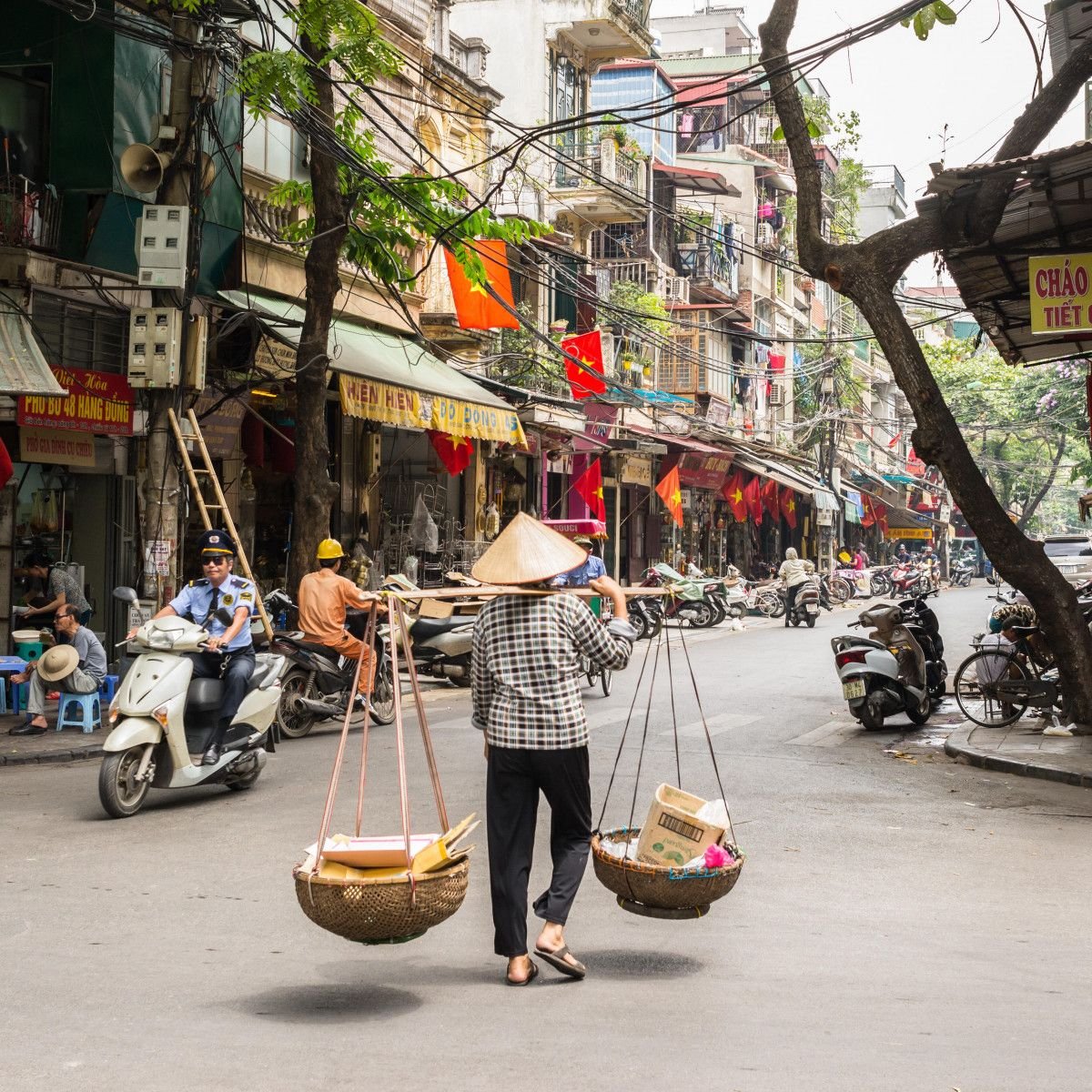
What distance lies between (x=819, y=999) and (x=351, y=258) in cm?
1180

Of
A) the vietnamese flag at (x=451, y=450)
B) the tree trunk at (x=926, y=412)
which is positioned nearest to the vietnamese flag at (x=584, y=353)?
the vietnamese flag at (x=451, y=450)

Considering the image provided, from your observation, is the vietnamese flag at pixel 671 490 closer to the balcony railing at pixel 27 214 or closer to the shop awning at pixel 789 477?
the shop awning at pixel 789 477

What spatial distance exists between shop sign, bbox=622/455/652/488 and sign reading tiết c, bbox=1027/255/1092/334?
22591 millimetres

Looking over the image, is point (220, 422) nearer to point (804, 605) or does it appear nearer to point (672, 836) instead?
point (672, 836)

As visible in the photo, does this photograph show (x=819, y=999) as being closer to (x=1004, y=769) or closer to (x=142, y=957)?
(x=142, y=957)

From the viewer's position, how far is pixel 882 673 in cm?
1312

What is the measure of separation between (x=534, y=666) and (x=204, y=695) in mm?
4347

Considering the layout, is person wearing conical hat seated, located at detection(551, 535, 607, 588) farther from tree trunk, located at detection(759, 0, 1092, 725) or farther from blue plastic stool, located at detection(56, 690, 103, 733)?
blue plastic stool, located at detection(56, 690, 103, 733)

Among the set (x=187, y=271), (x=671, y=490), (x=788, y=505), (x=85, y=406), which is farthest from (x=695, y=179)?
(x=187, y=271)

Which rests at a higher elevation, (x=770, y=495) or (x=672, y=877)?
(x=770, y=495)

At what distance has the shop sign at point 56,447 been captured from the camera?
46.6ft

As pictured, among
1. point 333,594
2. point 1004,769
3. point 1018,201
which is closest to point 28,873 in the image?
point 333,594

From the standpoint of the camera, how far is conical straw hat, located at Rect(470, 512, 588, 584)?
5.19 m

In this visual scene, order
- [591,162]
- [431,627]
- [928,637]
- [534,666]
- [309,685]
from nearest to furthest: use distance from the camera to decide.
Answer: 1. [534,666]
2. [309,685]
3. [928,637]
4. [431,627]
5. [591,162]
